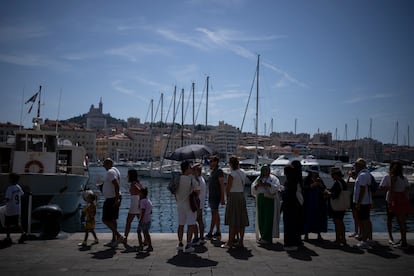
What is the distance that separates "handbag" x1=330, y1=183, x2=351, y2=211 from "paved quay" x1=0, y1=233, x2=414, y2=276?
2.54 ft

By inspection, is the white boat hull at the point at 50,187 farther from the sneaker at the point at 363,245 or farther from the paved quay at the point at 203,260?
the sneaker at the point at 363,245

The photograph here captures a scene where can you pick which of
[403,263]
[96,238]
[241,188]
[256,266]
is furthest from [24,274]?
[403,263]

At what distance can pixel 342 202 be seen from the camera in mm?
8438

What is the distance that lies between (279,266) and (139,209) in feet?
10.0

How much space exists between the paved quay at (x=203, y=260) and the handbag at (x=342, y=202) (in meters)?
0.77

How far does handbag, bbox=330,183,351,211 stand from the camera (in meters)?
8.41

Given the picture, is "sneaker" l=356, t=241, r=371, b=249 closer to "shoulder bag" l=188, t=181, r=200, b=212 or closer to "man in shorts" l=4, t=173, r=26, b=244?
"shoulder bag" l=188, t=181, r=200, b=212

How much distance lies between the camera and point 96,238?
8.40 metres

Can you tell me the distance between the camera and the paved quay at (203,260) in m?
6.19

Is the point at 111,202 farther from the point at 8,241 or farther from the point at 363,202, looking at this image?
the point at 363,202

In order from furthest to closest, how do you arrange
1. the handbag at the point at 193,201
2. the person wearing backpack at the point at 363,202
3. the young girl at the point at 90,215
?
1. the young girl at the point at 90,215
2. the person wearing backpack at the point at 363,202
3. the handbag at the point at 193,201

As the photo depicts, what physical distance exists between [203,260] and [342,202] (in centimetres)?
342

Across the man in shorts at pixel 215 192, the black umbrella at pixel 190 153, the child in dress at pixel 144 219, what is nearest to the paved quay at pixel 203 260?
the child in dress at pixel 144 219

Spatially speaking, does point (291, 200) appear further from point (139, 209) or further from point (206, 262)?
point (139, 209)
